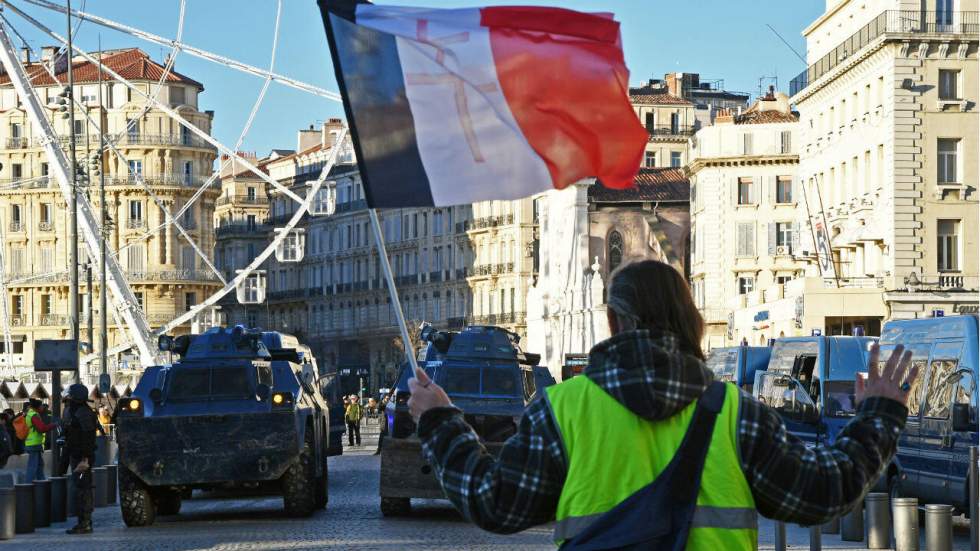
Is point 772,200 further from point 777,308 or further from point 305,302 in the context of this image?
point 305,302

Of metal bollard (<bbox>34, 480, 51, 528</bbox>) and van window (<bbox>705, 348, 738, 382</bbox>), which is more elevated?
van window (<bbox>705, 348, 738, 382</bbox>)

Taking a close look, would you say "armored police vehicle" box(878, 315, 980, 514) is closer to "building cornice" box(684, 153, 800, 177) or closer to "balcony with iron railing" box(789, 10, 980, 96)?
"balcony with iron railing" box(789, 10, 980, 96)

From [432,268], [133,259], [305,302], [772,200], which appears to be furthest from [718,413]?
[305,302]

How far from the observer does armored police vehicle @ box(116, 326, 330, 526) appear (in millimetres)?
22391

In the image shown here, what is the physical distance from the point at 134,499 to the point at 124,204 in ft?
352

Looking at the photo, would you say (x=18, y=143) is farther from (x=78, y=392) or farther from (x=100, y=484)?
(x=78, y=392)

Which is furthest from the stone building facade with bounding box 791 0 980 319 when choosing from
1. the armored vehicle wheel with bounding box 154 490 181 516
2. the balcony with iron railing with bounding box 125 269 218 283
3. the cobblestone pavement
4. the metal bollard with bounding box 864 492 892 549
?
the balcony with iron railing with bounding box 125 269 218 283

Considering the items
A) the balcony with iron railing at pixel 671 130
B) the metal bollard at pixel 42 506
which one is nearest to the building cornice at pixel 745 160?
the balcony with iron railing at pixel 671 130

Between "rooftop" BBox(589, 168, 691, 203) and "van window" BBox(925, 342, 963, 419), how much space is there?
9450 centimetres

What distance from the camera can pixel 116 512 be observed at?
26.2 metres

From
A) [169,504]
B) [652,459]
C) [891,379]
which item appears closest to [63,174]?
[169,504]

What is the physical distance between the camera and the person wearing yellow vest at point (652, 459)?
16.5ft

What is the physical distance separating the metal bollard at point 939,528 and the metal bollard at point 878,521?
2.13m

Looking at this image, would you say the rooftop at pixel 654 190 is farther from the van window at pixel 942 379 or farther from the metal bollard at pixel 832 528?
the metal bollard at pixel 832 528
